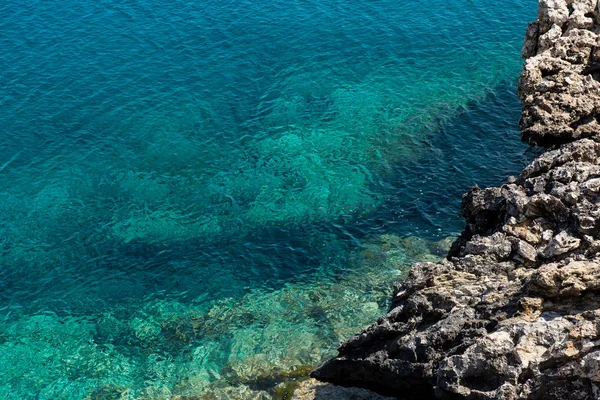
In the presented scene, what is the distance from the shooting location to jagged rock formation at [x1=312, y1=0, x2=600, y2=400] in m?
26.9

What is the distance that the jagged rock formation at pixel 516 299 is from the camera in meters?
26.9

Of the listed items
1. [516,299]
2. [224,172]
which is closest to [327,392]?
[516,299]

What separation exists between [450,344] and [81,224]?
34731 millimetres

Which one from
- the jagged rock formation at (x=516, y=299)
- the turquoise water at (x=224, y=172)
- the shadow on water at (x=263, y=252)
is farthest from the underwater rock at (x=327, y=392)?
the shadow on water at (x=263, y=252)

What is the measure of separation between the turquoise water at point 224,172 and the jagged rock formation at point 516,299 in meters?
7.19

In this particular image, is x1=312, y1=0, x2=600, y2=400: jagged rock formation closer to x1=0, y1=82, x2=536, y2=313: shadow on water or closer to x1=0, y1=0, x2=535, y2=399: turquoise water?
x1=0, y1=0, x2=535, y2=399: turquoise water

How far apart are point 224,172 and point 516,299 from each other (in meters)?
34.2

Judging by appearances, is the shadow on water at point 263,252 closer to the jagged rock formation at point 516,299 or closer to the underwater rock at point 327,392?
the jagged rock formation at point 516,299

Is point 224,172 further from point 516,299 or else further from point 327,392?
point 516,299

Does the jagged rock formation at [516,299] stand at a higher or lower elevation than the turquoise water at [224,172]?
higher

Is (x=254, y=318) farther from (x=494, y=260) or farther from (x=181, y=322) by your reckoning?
(x=494, y=260)

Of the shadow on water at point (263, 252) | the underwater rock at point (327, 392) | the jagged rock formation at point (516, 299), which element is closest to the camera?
the jagged rock formation at point (516, 299)

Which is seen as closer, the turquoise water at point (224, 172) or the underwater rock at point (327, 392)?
the underwater rock at point (327, 392)

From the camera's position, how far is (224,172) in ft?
195
